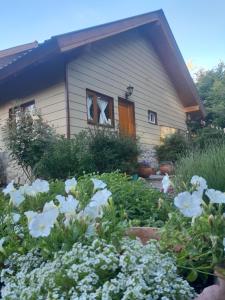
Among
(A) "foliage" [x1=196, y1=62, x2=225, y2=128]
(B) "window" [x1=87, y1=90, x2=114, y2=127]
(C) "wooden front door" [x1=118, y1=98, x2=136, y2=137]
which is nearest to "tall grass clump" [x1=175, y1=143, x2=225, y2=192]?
(B) "window" [x1=87, y1=90, x2=114, y2=127]

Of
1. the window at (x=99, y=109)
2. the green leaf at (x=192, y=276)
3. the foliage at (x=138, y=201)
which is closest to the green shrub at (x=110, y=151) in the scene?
the window at (x=99, y=109)

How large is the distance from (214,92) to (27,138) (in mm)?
16123

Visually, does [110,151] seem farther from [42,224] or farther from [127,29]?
[42,224]

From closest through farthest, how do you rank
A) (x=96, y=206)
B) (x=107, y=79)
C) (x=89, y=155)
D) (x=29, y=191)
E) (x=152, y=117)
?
1. (x=96, y=206)
2. (x=29, y=191)
3. (x=89, y=155)
4. (x=107, y=79)
5. (x=152, y=117)

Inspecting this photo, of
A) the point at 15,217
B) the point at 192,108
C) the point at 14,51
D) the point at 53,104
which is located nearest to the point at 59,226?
the point at 15,217

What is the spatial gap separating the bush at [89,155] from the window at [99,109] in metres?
0.82

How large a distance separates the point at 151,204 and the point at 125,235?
129 centimetres

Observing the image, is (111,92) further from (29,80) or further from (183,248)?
(183,248)

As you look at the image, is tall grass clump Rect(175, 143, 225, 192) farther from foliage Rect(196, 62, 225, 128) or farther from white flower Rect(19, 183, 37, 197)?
foliage Rect(196, 62, 225, 128)

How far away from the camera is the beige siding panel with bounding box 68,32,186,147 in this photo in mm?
8836

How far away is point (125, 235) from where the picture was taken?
1934 mm

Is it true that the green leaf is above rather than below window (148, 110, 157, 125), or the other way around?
below

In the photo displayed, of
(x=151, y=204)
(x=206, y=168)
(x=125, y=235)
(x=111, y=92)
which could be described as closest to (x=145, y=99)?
(x=111, y=92)

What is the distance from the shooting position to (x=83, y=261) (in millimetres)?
1538
